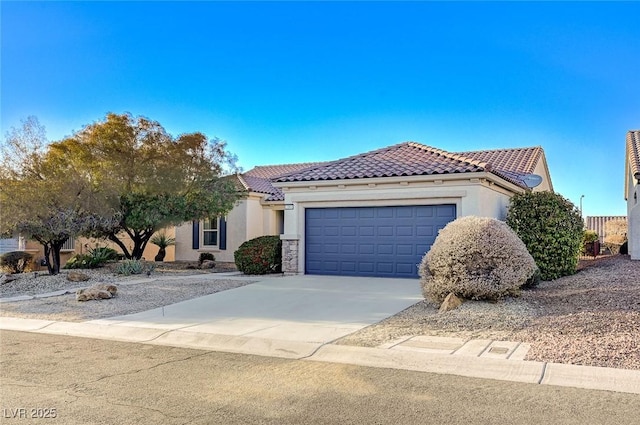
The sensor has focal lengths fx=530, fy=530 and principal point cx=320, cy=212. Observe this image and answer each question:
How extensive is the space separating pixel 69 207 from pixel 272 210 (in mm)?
10878

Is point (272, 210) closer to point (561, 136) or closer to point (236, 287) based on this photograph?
point (236, 287)

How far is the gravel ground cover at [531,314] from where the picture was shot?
699cm

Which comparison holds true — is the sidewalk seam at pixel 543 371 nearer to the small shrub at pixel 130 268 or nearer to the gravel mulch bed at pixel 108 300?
the gravel mulch bed at pixel 108 300

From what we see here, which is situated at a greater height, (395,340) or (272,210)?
(272,210)

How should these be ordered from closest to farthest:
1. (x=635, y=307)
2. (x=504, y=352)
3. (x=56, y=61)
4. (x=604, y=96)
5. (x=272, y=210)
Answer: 1. (x=504, y=352)
2. (x=635, y=307)
3. (x=56, y=61)
4. (x=604, y=96)
5. (x=272, y=210)

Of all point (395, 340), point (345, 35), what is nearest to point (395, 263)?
point (345, 35)

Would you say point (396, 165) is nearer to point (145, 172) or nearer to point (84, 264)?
point (145, 172)

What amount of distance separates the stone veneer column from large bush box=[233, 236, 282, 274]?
604 mm

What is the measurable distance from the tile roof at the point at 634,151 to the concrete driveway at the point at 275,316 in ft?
28.7

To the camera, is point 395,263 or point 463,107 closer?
point 395,263

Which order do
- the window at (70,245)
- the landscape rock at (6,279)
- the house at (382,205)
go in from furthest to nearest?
the window at (70,245) → the landscape rock at (6,279) → the house at (382,205)

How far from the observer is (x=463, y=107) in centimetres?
1941

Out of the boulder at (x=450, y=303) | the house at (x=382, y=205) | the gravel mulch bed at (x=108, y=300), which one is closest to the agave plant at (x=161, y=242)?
the gravel mulch bed at (x=108, y=300)

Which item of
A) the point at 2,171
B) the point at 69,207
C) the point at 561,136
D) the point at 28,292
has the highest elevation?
the point at 561,136
